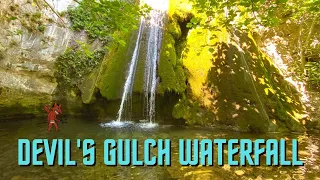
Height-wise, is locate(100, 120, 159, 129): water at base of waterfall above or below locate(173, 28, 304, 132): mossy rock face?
below

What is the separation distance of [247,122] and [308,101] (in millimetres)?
2712

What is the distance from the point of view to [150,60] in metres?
8.08

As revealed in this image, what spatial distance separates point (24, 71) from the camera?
27.8ft

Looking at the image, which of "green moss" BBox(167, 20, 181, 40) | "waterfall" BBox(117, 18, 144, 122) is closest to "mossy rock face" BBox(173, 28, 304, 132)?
"green moss" BBox(167, 20, 181, 40)

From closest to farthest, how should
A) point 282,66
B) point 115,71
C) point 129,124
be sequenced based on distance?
1. point 129,124
2. point 115,71
3. point 282,66


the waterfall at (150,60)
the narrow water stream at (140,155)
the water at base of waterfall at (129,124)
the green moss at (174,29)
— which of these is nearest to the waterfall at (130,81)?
the waterfall at (150,60)

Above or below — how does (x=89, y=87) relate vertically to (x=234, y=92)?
above

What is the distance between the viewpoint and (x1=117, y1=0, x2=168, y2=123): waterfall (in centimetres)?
751

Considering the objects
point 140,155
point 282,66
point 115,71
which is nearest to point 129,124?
point 115,71

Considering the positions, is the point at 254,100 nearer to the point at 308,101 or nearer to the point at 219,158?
the point at 308,101

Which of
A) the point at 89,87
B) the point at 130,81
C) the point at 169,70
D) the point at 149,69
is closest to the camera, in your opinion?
the point at 169,70

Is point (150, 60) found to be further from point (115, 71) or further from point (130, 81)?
point (115, 71)

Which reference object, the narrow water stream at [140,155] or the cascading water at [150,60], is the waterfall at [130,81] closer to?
the cascading water at [150,60]

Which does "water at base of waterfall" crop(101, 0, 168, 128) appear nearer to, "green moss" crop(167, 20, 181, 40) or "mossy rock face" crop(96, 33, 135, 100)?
"mossy rock face" crop(96, 33, 135, 100)
